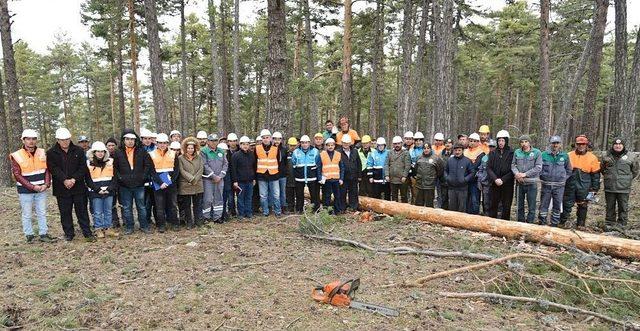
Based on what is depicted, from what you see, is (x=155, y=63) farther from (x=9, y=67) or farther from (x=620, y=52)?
(x=620, y=52)

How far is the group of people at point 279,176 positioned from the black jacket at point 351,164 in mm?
26

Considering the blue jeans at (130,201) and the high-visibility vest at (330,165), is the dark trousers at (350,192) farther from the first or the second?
the blue jeans at (130,201)

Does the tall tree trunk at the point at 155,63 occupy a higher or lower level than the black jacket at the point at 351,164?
higher

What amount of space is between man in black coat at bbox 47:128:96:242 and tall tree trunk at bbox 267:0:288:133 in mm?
4571

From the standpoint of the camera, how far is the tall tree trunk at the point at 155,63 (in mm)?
13724

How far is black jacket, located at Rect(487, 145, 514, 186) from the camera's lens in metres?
8.31

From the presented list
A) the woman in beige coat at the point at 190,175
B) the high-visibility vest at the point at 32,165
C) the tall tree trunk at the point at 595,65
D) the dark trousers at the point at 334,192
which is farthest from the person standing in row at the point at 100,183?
the tall tree trunk at the point at 595,65

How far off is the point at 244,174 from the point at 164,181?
1.75 meters

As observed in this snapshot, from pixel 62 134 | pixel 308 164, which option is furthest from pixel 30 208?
pixel 308 164

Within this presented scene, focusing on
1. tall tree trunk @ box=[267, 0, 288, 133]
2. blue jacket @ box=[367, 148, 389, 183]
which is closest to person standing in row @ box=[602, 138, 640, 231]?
blue jacket @ box=[367, 148, 389, 183]

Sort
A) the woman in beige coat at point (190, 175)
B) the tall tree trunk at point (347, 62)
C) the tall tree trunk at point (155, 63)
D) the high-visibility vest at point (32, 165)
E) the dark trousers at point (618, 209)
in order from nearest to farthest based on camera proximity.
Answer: the high-visibility vest at point (32, 165) < the woman in beige coat at point (190, 175) < the dark trousers at point (618, 209) < the tall tree trunk at point (155, 63) < the tall tree trunk at point (347, 62)

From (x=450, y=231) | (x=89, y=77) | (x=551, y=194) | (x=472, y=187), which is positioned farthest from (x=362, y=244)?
(x=89, y=77)

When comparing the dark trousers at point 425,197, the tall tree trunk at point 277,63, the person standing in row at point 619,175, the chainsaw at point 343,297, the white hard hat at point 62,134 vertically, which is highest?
the tall tree trunk at point 277,63

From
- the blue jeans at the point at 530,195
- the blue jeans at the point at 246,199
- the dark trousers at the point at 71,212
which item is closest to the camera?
the dark trousers at the point at 71,212
